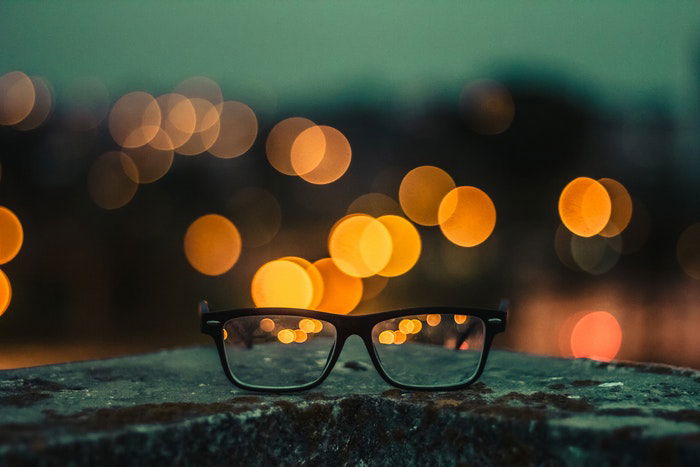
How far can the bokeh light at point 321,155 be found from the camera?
57.5 m

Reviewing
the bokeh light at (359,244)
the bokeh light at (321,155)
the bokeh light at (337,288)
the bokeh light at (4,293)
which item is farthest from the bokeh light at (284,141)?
the bokeh light at (4,293)

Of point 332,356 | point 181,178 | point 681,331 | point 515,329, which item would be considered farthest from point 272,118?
point 332,356

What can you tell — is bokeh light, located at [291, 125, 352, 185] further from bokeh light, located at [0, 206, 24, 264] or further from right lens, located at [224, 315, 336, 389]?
right lens, located at [224, 315, 336, 389]

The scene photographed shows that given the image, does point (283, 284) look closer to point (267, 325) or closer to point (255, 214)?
point (255, 214)

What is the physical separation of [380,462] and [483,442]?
22cm

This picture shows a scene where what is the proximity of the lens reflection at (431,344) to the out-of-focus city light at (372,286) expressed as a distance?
37220mm

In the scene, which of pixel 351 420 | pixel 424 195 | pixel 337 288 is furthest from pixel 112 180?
pixel 351 420

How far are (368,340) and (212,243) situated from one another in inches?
2177

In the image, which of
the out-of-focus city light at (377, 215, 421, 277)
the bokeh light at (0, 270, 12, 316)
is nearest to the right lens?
the bokeh light at (0, 270, 12, 316)

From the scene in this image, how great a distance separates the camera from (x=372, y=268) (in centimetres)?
5719

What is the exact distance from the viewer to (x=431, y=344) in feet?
6.65

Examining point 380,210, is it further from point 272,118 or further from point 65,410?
point 65,410

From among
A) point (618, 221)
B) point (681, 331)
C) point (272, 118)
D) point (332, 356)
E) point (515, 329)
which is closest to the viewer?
point (332, 356)

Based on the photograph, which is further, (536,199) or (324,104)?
(324,104)
